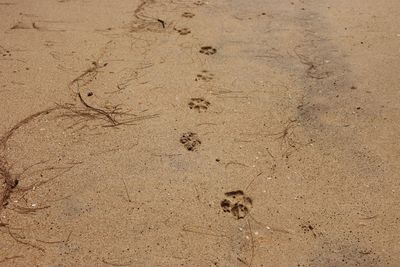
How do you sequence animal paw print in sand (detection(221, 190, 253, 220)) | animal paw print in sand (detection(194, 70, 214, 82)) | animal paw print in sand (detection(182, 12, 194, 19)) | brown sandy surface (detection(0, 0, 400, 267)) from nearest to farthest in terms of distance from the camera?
brown sandy surface (detection(0, 0, 400, 267)) < animal paw print in sand (detection(221, 190, 253, 220)) < animal paw print in sand (detection(194, 70, 214, 82)) < animal paw print in sand (detection(182, 12, 194, 19))

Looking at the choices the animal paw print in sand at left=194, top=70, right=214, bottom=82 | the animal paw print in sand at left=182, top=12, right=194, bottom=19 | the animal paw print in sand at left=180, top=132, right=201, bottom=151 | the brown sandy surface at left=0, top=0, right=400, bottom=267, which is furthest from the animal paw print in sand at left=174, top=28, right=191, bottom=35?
the animal paw print in sand at left=180, top=132, right=201, bottom=151

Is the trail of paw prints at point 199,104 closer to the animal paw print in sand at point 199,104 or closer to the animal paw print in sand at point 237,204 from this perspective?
the animal paw print in sand at point 199,104

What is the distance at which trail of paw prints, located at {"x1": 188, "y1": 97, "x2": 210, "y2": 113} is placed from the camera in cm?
324

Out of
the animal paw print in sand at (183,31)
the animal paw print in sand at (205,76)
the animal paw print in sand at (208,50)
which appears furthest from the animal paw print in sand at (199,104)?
the animal paw print in sand at (183,31)

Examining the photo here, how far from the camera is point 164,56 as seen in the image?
3.79 m

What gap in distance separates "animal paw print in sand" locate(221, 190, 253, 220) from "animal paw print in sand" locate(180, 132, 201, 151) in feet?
1.59

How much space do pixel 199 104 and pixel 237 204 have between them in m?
1.03

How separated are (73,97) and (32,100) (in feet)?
1.10

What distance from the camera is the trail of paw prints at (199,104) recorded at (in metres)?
3.24

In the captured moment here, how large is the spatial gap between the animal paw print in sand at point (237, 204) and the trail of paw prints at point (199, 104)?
87 centimetres

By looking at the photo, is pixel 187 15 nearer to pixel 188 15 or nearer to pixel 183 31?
pixel 188 15

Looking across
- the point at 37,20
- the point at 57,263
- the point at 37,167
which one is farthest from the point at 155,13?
the point at 57,263

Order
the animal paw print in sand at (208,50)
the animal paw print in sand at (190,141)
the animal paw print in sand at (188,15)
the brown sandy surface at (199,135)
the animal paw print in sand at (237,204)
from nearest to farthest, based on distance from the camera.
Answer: the brown sandy surface at (199,135) → the animal paw print in sand at (237,204) → the animal paw print in sand at (190,141) → the animal paw print in sand at (208,50) → the animal paw print in sand at (188,15)

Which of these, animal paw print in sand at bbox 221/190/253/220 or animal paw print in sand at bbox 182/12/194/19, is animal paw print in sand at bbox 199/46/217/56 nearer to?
animal paw print in sand at bbox 182/12/194/19
